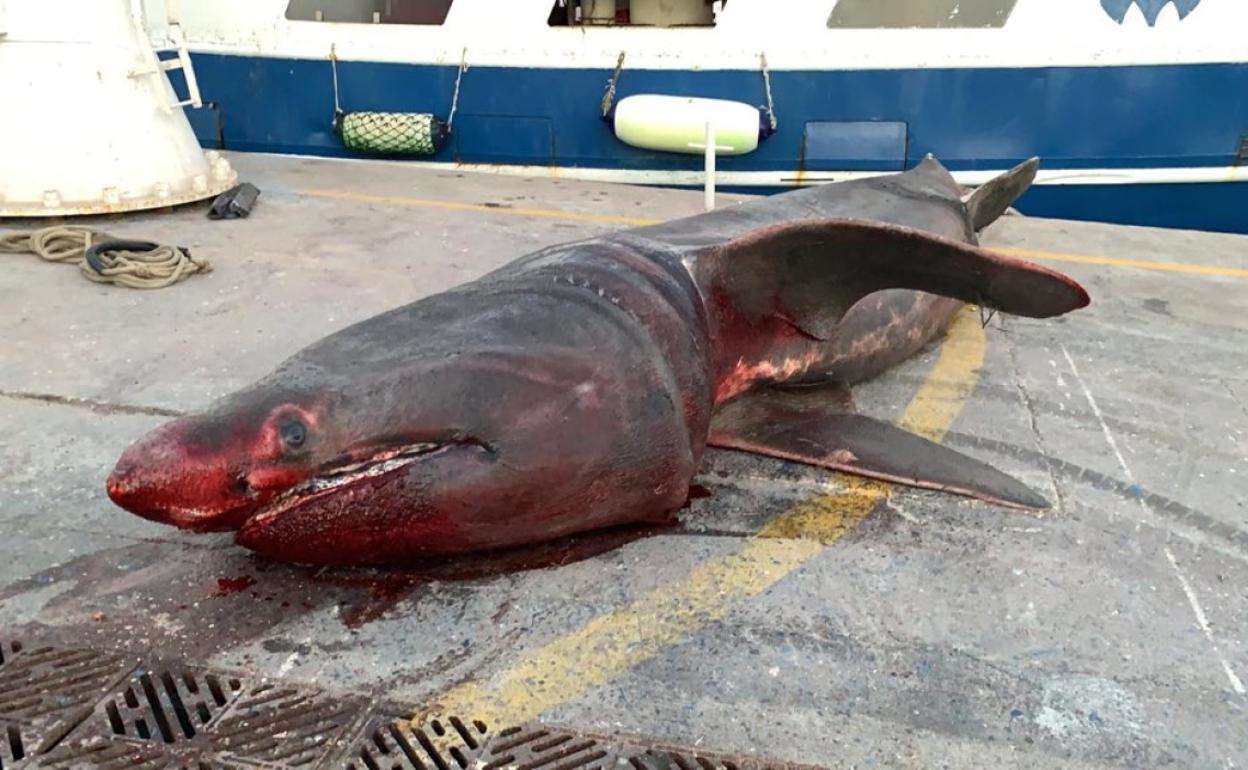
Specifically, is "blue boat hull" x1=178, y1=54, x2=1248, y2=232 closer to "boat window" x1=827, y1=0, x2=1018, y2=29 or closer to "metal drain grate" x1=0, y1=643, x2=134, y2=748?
"boat window" x1=827, y1=0, x2=1018, y2=29

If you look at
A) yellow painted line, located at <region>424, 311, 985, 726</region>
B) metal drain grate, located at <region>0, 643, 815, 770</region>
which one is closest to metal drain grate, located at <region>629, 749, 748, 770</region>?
metal drain grate, located at <region>0, 643, 815, 770</region>

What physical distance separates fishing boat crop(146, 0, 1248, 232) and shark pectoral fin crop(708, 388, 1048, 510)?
4.80 metres

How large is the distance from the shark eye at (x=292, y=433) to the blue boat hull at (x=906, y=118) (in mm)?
6676

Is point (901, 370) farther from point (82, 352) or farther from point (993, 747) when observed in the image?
point (82, 352)

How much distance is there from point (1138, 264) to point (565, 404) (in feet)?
15.5

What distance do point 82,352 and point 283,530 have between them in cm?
231

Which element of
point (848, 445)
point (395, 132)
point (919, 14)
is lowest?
point (848, 445)

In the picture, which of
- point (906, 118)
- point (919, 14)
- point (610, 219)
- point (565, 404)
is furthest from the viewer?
point (906, 118)

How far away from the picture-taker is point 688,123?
26.2 feet

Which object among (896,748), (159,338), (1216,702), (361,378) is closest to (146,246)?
(159,338)

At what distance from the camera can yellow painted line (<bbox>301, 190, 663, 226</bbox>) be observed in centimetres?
647

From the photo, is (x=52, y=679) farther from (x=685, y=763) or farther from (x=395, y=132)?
(x=395, y=132)

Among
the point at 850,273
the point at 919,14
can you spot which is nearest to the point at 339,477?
the point at 850,273

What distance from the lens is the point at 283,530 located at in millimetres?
2291
